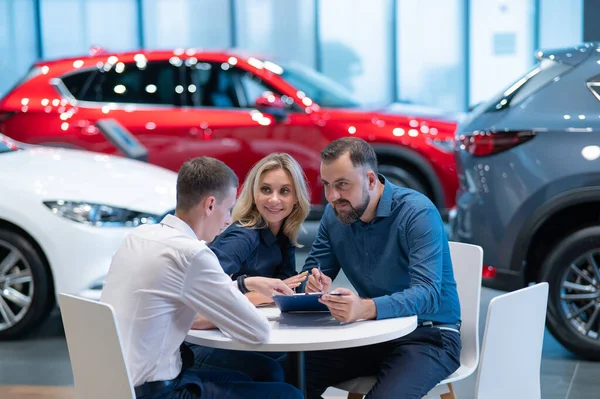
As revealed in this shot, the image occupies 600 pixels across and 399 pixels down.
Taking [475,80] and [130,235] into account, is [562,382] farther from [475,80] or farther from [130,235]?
[475,80]

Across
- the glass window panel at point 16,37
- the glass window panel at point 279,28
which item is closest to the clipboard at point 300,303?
the glass window panel at point 279,28

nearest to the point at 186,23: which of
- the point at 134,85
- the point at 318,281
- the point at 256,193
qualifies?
the point at 134,85

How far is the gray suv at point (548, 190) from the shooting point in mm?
4953

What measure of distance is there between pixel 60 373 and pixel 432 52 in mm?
10372

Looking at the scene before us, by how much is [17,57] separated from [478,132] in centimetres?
1173

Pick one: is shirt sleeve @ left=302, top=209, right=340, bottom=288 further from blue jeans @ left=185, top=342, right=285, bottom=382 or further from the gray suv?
the gray suv

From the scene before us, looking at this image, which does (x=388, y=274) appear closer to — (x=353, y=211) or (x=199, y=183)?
(x=353, y=211)

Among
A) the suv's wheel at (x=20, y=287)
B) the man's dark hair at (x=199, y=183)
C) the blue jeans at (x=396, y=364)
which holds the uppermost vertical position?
the man's dark hair at (x=199, y=183)

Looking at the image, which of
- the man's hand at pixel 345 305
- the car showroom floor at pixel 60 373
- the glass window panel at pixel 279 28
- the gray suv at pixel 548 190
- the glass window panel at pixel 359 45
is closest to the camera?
the man's hand at pixel 345 305

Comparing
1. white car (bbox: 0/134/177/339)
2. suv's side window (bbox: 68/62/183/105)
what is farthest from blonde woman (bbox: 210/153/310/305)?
suv's side window (bbox: 68/62/183/105)

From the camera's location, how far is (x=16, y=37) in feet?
50.5

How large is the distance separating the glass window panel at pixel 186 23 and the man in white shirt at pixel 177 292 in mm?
12161

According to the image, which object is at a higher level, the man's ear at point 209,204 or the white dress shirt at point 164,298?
→ the man's ear at point 209,204

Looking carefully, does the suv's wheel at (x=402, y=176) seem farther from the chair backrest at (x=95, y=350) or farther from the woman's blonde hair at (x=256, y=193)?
the chair backrest at (x=95, y=350)
